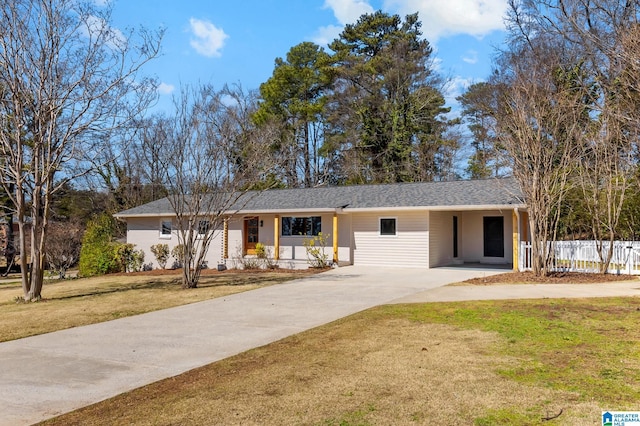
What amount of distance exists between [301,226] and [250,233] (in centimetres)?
269

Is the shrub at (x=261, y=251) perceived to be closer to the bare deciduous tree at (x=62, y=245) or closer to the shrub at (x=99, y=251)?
the shrub at (x=99, y=251)

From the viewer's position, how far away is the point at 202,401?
14.8 feet

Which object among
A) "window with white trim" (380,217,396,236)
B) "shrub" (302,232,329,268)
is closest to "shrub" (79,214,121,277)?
"shrub" (302,232,329,268)

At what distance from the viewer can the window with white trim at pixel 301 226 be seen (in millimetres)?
20922

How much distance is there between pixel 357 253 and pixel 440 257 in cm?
334

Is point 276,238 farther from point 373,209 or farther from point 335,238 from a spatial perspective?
point 373,209

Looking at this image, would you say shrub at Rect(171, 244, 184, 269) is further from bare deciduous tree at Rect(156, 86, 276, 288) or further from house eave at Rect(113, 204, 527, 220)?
bare deciduous tree at Rect(156, 86, 276, 288)

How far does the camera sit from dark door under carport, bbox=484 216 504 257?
1967cm

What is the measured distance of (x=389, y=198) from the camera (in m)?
20.0

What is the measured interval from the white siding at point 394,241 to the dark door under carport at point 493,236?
3111mm

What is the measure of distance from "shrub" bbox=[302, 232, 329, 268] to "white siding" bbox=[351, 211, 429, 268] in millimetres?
1304

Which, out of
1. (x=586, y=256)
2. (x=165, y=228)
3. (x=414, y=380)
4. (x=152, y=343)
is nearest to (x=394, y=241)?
(x=586, y=256)

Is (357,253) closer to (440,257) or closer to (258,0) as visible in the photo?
(440,257)

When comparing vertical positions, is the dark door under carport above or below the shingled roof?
below
